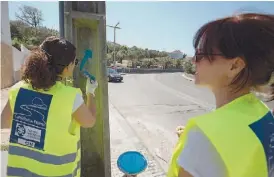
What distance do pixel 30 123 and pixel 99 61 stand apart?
1.02m

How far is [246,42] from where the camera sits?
0.77m

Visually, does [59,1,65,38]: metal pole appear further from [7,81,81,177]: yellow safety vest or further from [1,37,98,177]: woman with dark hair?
[7,81,81,177]: yellow safety vest

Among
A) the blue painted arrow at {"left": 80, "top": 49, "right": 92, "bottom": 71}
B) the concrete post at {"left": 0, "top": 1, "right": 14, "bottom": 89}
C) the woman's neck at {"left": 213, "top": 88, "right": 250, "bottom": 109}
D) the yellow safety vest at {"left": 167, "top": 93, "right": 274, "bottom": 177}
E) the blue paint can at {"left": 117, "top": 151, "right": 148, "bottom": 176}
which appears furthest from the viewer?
the concrete post at {"left": 0, "top": 1, "right": 14, "bottom": 89}

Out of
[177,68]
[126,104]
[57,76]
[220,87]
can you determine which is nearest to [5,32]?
[126,104]

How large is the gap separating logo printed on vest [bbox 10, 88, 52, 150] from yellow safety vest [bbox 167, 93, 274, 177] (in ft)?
2.86

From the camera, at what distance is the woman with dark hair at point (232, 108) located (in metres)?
0.71

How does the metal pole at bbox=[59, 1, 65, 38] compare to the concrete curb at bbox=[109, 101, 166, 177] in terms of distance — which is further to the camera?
the concrete curb at bbox=[109, 101, 166, 177]

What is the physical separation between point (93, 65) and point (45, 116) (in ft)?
3.41

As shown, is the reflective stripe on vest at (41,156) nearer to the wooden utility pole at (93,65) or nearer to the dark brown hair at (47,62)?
the dark brown hair at (47,62)

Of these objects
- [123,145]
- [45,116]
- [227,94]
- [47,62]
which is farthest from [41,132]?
[123,145]

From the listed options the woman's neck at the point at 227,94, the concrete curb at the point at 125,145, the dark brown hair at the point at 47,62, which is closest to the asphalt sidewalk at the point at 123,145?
the concrete curb at the point at 125,145

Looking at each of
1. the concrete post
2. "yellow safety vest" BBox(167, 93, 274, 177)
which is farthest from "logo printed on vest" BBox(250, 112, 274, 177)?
the concrete post

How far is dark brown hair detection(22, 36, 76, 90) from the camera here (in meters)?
1.44

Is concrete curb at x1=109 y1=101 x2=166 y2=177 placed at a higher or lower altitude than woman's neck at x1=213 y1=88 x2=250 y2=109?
lower
